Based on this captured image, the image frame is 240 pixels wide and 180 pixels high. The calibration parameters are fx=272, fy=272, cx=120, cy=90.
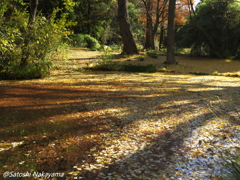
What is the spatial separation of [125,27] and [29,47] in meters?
7.10

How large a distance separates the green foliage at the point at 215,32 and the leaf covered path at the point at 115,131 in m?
9.11

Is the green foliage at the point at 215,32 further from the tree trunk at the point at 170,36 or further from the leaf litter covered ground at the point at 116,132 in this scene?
the leaf litter covered ground at the point at 116,132

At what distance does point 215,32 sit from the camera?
52.7 feet

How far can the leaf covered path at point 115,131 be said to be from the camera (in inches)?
124

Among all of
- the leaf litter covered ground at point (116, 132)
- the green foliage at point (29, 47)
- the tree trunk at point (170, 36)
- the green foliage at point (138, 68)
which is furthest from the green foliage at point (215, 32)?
the green foliage at point (29, 47)

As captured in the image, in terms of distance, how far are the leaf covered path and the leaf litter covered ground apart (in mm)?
11

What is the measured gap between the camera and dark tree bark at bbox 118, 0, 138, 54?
47.3 ft

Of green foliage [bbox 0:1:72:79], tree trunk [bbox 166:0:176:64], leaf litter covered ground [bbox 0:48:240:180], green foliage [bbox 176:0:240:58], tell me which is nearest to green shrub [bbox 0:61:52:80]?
green foliage [bbox 0:1:72:79]

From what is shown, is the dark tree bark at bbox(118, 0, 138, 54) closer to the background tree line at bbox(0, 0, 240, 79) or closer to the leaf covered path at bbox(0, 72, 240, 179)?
the background tree line at bbox(0, 0, 240, 79)

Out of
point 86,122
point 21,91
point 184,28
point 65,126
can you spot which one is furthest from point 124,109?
point 184,28

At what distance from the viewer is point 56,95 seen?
22.2 feet

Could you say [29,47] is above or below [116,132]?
above

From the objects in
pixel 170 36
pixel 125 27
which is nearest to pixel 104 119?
pixel 170 36

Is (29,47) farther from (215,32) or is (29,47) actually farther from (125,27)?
(215,32)
